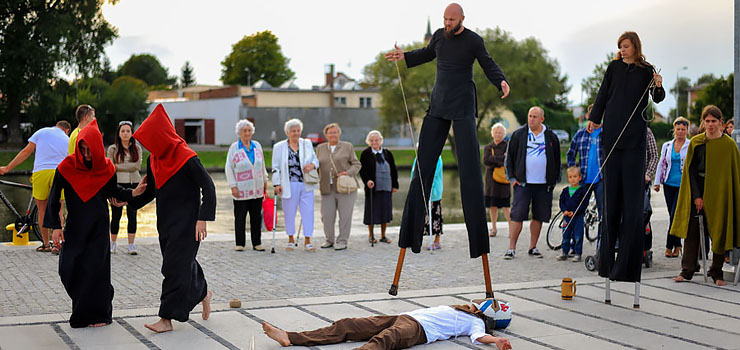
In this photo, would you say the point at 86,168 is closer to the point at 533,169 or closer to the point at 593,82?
the point at 533,169

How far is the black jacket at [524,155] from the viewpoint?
38.7 feet

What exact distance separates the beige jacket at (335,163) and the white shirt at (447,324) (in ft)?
21.2

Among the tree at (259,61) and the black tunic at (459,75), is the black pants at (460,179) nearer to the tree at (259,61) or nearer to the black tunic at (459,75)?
the black tunic at (459,75)

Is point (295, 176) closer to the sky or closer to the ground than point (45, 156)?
closer to the ground

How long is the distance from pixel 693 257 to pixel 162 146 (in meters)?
6.27

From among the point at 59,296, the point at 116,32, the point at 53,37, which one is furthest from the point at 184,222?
the point at 116,32

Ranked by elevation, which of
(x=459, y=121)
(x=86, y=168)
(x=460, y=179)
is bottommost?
(x=460, y=179)

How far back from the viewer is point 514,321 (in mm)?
7398

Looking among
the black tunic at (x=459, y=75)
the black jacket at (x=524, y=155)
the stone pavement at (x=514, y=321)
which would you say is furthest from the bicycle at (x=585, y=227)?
the black tunic at (x=459, y=75)

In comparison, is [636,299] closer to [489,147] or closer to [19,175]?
[489,147]

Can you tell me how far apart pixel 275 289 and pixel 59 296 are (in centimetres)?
222

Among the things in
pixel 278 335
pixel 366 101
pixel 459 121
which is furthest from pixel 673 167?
pixel 366 101

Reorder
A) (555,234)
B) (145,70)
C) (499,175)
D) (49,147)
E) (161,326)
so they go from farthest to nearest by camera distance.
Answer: (145,70) → (499,175) → (555,234) → (49,147) → (161,326)

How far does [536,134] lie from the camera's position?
12.0 metres
